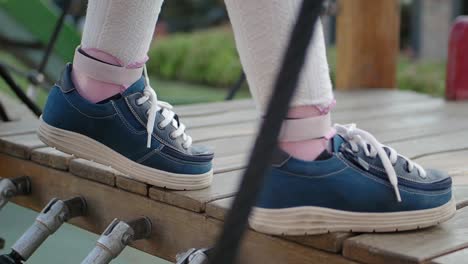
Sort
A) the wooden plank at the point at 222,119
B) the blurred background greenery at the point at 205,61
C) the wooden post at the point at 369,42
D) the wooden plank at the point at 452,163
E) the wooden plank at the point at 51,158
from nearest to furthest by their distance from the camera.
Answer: the wooden plank at the point at 452,163 → the wooden plank at the point at 51,158 → the wooden plank at the point at 222,119 → the wooden post at the point at 369,42 → the blurred background greenery at the point at 205,61

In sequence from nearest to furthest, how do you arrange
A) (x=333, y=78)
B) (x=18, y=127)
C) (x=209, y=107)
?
(x=18, y=127), (x=209, y=107), (x=333, y=78)

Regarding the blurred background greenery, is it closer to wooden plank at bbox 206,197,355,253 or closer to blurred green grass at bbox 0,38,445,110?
blurred green grass at bbox 0,38,445,110

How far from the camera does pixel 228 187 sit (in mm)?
1312

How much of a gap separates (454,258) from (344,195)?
161 millimetres

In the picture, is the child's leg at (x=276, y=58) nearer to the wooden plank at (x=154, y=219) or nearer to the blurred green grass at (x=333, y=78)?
the wooden plank at (x=154, y=219)

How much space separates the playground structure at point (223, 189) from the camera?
1035 millimetres

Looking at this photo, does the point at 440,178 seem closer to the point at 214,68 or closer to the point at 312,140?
the point at 312,140

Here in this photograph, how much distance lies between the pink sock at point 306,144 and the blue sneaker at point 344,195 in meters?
0.01

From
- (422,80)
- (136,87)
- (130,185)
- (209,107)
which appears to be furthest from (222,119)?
(422,80)

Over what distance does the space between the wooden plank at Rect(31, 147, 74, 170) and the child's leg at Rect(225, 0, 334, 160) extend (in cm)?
63

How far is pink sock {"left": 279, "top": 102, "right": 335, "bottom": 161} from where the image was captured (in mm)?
1015

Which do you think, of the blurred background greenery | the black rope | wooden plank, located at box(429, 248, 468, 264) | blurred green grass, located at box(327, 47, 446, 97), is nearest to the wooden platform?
wooden plank, located at box(429, 248, 468, 264)

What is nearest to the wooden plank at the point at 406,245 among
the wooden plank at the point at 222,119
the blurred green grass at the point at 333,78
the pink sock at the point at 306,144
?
the pink sock at the point at 306,144

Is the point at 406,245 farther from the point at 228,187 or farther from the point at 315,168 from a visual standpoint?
the point at 228,187
